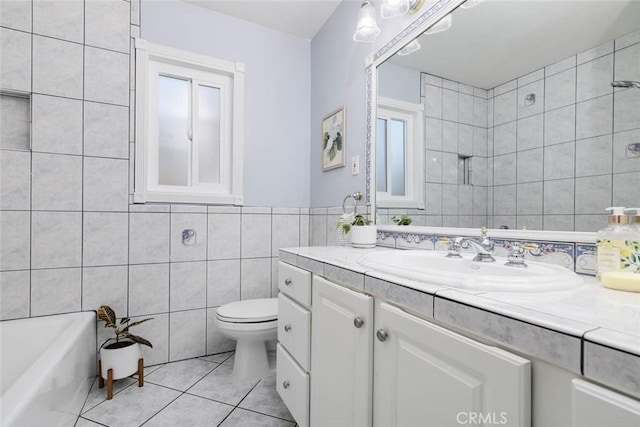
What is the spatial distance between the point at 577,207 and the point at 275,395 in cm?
161

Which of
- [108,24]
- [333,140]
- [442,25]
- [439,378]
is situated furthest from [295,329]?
[108,24]

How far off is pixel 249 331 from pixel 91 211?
1.17 metres

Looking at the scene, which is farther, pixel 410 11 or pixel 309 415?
pixel 410 11

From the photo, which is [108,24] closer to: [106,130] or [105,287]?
[106,130]

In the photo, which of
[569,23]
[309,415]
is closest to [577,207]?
[569,23]

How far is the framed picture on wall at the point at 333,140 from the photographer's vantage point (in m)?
2.09

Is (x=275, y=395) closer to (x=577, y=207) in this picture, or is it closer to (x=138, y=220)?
(x=138, y=220)

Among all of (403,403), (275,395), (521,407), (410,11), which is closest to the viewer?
(521,407)

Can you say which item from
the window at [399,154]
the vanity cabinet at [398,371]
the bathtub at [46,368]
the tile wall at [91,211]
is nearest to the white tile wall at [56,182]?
the tile wall at [91,211]

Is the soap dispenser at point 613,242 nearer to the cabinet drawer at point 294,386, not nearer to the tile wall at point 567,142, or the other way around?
the tile wall at point 567,142

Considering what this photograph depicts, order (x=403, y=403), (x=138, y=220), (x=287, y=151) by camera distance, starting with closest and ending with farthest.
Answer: (x=403, y=403) → (x=138, y=220) → (x=287, y=151)

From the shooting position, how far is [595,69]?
2.92ft

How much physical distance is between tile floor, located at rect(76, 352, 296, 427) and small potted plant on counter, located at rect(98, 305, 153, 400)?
0.27ft

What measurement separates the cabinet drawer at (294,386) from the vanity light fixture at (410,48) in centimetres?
150
